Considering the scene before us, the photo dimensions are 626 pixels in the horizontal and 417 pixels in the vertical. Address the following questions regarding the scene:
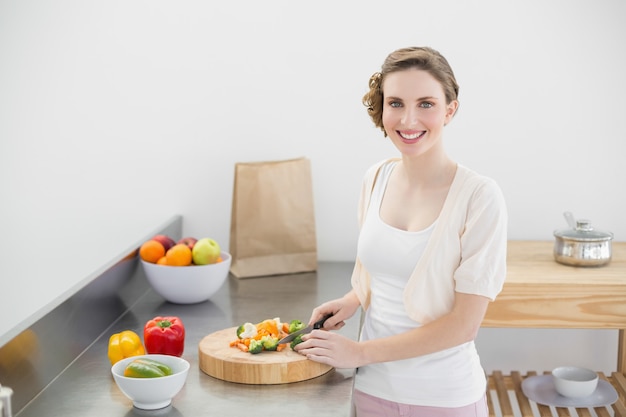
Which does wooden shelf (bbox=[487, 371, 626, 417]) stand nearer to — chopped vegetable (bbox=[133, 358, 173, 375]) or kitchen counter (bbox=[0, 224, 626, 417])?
kitchen counter (bbox=[0, 224, 626, 417])

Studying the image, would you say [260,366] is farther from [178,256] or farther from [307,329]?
[178,256]

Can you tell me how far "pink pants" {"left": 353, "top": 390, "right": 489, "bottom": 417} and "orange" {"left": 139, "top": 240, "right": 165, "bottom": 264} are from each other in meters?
0.71

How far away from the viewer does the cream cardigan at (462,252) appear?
1508mm

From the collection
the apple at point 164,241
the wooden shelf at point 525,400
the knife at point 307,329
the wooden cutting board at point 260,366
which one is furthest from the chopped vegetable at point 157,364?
the wooden shelf at point 525,400

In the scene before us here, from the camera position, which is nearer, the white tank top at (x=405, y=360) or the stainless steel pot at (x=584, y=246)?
the white tank top at (x=405, y=360)

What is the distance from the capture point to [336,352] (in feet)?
5.21

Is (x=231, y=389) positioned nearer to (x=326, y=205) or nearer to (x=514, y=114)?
(x=326, y=205)

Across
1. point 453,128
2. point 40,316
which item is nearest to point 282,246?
point 453,128

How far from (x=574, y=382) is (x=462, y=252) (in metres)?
0.91

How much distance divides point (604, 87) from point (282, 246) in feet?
3.38

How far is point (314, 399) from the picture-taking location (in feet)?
4.99

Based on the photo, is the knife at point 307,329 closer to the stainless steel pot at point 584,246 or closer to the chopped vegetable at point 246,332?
the chopped vegetable at point 246,332

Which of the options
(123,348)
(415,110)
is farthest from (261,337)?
(415,110)

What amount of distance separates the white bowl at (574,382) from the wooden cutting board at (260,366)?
91cm
